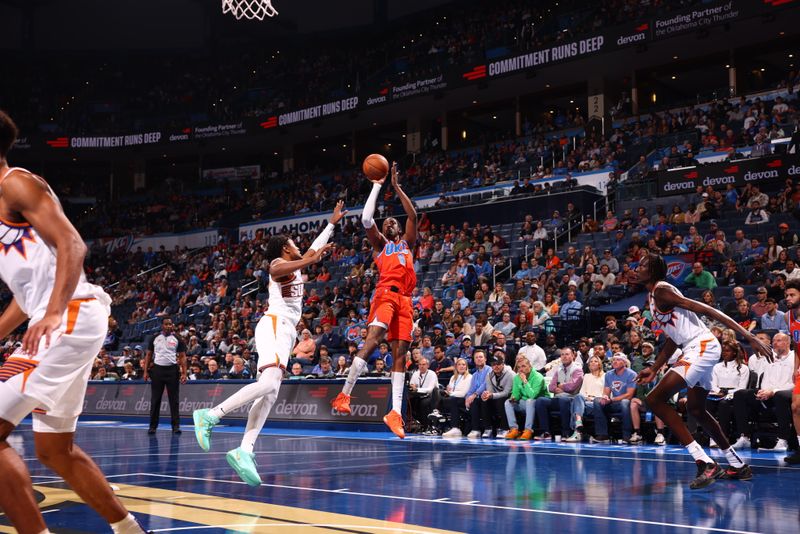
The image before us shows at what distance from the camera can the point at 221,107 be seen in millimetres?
39656

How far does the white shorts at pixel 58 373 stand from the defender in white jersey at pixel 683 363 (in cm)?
470

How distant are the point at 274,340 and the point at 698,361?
3646 millimetres

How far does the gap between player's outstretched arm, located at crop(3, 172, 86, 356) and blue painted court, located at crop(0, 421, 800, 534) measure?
2.03 meters

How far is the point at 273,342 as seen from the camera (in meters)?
7.34

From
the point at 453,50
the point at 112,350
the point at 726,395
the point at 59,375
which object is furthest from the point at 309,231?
the point at 59,375

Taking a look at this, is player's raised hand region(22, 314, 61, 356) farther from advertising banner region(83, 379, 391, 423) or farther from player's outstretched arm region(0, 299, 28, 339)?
advertising banner region(83, 379, 391, 423)

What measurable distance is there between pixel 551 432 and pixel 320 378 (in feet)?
14.9

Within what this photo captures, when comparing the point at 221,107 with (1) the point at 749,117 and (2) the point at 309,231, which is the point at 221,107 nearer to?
(2) the point at 309,231

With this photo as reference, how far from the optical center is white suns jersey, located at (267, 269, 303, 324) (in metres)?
7.43

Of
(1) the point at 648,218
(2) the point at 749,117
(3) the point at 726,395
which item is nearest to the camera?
(3) the point at 726,395

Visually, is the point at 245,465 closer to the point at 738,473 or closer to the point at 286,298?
the point at 286,298

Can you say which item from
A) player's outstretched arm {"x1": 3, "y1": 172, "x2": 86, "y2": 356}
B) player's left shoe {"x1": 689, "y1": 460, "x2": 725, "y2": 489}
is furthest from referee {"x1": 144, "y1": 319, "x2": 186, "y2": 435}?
player's outstretched arm {"x1": 3, "y1": 172, "x2": 86, "y2": 356}

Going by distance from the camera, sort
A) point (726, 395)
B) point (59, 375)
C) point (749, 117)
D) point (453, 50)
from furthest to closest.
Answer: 1. point (453, 50)
2. point (749, 117)
3. point (726, 395)
4. point (59, 375)

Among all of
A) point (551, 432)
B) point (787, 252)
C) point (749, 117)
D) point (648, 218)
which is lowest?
point (551, 432)
